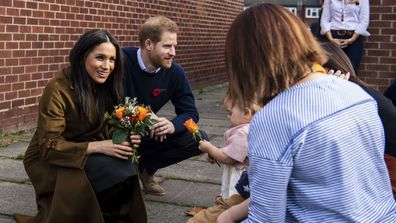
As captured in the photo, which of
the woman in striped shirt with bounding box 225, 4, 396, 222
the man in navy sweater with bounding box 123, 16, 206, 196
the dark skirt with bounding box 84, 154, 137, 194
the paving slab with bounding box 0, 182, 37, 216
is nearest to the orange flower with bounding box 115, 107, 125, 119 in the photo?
the dark skirt with bounding box 84, 154, 137, 194

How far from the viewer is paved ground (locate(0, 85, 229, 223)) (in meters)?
4.37

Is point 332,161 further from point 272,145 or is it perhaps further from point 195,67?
point 195,67

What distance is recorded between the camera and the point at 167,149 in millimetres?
4680

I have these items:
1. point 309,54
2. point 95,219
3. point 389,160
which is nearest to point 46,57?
point 95,219

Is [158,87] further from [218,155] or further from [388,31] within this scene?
[388,31]

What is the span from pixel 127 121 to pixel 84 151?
0.33 meters

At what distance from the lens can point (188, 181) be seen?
536cm

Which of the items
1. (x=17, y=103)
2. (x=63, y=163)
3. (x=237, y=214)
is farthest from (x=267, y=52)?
(x=17, y=103)

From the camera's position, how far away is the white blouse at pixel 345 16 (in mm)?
6753

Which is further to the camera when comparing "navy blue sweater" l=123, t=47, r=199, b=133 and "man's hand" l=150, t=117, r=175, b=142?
"navy blue sweater" l=123, t=47, r=199, b=133

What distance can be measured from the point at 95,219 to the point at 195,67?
9.44 m

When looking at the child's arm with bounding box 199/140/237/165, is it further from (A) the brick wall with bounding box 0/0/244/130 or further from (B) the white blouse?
(A) the brick wall with bounding box 0/0/244/130

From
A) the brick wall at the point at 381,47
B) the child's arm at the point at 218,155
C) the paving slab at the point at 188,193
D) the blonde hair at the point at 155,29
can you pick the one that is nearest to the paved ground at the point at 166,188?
the paving slab at the point at 188,193

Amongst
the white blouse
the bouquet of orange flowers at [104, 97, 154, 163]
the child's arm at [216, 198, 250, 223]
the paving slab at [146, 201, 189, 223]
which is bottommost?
the paving slab at [146, 201, 189, 223]
